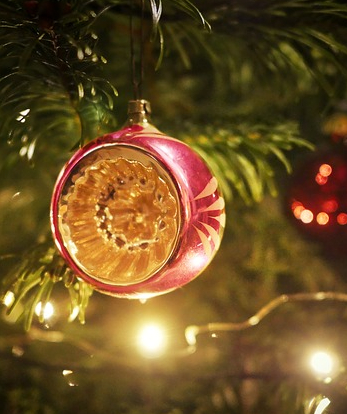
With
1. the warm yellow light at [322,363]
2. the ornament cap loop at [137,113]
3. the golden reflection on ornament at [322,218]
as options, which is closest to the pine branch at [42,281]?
the ornament cap loop at [137,113]

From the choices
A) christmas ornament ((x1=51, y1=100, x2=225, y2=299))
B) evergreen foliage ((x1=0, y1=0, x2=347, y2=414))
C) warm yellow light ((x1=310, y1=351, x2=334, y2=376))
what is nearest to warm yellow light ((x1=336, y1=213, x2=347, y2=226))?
evergreen foliage ((x1=0, y1=0, x2=347, y2=414))

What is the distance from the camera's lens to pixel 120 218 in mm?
510

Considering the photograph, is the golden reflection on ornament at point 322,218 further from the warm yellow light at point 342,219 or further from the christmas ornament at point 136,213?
the christmas ornament at point 136,213

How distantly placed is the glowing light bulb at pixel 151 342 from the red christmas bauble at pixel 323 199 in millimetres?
282

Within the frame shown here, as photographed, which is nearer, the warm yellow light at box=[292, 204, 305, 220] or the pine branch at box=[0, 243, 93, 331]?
the pine branch at box=[0, 243, 93, 331]

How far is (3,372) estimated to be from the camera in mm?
763

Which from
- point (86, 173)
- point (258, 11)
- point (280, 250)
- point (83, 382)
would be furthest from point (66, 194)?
point (280, 250)

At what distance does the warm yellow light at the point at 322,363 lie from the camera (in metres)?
0.66

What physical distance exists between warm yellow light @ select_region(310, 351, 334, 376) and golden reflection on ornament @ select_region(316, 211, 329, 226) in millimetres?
225

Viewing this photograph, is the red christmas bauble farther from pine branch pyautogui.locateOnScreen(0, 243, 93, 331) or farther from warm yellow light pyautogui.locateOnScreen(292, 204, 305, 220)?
pine branch pyautogui.locateOnScreen(0, 243, 93, 331)

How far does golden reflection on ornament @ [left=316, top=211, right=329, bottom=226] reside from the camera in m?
0.86

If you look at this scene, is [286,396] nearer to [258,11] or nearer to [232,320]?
[232,320]

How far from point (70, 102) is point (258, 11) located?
21 centimetres

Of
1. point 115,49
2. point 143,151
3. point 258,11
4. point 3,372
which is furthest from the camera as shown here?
point 115,49
